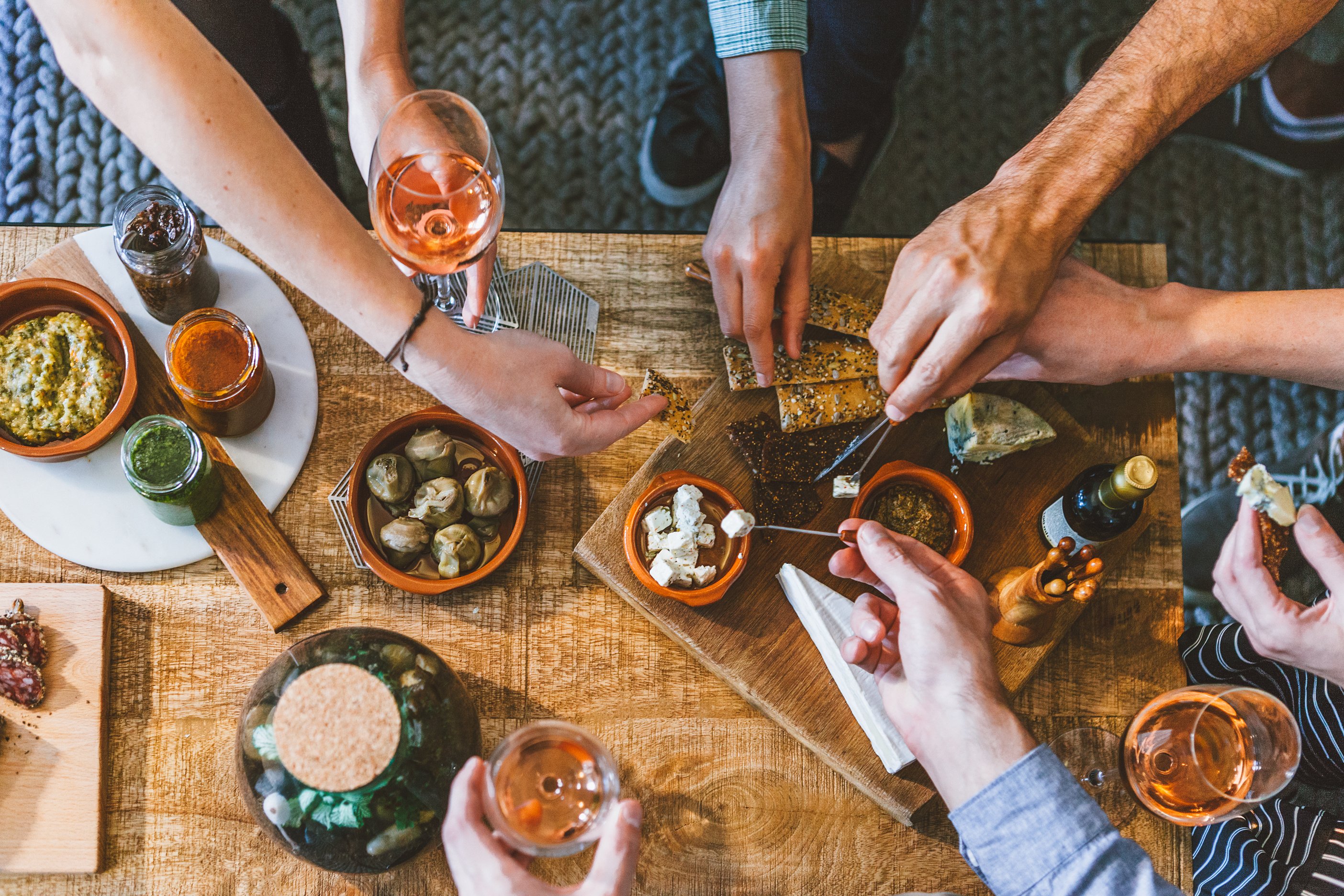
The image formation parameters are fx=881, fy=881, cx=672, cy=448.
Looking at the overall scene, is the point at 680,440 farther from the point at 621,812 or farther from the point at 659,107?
the point at 659,107

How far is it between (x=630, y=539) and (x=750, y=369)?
35 cm

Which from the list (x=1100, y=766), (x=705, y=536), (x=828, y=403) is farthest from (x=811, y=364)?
(x=1100, y=766)

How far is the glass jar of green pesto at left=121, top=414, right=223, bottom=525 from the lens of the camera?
48.7 inches

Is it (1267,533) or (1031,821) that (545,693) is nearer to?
(1031,821)

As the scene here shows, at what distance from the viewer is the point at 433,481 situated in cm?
132

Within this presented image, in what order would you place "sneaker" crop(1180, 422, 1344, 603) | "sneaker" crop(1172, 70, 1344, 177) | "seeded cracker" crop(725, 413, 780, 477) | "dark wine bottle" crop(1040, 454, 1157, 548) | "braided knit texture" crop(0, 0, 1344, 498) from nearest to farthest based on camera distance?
1. "dark wine bottle" crop(1040, 454, 1157, 548)
2. "seeded cracker" crop(725, 413, 780, 477)
3. "sneaker" crop(1180, 422, 1344, 603)
4. "braided knit texture" crop(0, 0, 1344, 498)
5. "sneaker" crop(1172, 70, 1344, 177)

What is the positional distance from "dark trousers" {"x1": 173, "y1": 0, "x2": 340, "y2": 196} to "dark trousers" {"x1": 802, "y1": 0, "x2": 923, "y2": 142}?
1.01 metres

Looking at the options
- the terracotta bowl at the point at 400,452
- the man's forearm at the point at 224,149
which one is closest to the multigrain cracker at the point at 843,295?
the terracotta bowl at the point at 400,452

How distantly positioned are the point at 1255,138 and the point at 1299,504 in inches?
46.9

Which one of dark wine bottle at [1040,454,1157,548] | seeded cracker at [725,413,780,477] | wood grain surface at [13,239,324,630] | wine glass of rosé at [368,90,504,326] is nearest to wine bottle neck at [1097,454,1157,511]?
dark wine bottle at [1040,454,1157,548]

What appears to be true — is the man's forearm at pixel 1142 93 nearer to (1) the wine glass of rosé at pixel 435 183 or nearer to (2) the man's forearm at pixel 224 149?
(1) the wine glass of rosé at pixel 435 183

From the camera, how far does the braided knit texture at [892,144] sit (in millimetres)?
2234

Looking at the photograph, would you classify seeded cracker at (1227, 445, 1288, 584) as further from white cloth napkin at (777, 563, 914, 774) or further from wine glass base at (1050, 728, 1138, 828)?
white cloth napkin at (777, 563, 914, 774)

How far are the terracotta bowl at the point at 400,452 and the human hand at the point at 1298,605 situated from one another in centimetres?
107
